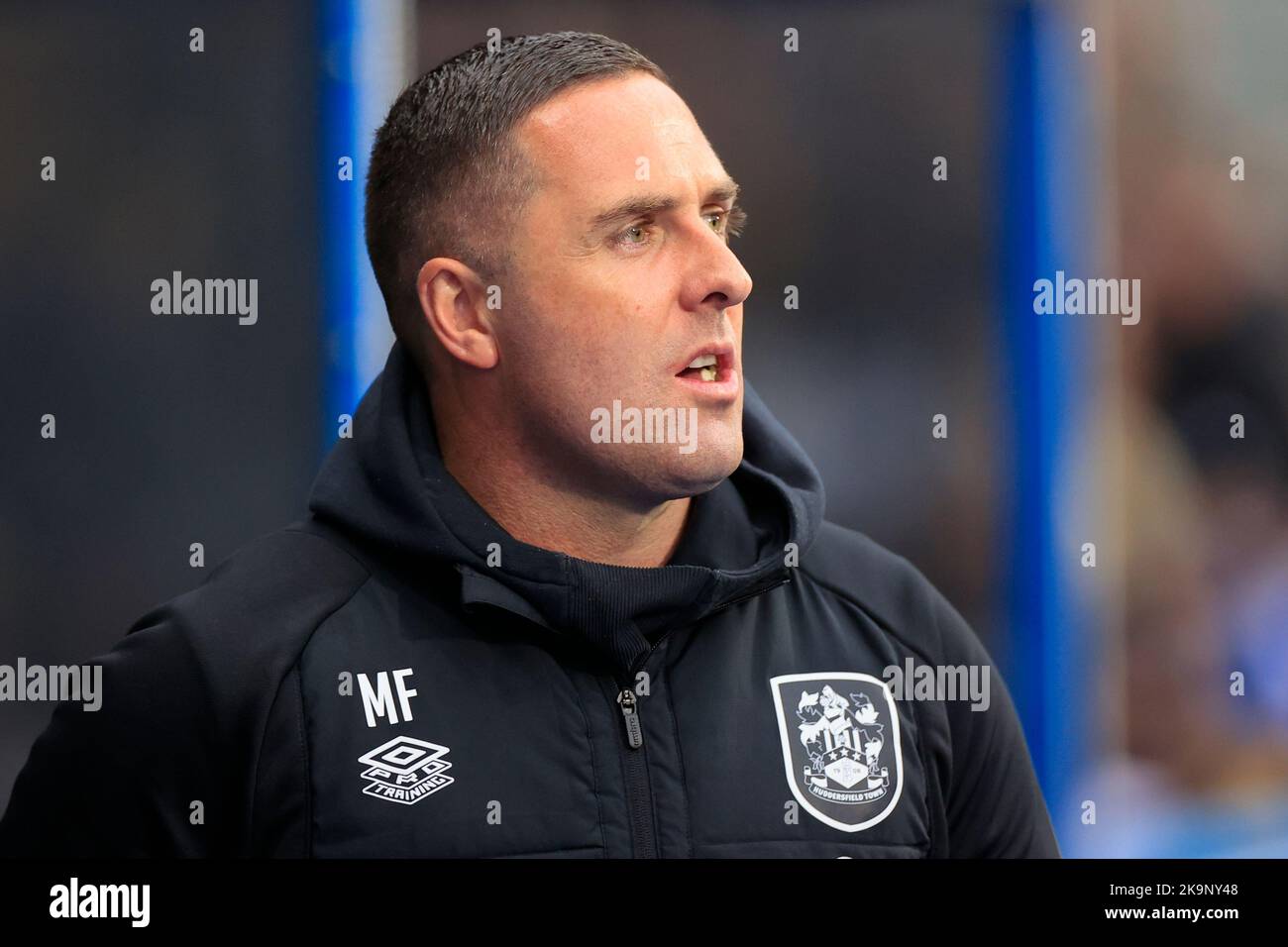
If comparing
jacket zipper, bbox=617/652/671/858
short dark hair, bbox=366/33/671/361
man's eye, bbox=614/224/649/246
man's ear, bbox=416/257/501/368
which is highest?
short dark hair, bbox=366/33/671/361

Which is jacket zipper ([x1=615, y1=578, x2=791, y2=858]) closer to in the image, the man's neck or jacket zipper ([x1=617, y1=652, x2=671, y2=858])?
jacket zipper ([x1=617, y1=652, x2=671, y2=858])

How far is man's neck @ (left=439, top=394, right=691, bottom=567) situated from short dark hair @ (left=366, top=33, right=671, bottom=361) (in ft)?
0.64

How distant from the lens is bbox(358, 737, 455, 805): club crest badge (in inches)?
57.9

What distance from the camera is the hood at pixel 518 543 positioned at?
1.52 meters

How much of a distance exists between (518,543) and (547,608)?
8cm

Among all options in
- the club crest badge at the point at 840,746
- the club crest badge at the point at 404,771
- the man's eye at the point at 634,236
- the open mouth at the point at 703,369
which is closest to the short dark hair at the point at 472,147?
the man's eye at the point at 634,236

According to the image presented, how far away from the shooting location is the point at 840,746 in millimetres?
1603

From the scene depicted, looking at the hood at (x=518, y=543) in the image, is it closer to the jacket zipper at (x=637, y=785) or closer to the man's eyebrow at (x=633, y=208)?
the jacket zipper at (x=637, y=785)

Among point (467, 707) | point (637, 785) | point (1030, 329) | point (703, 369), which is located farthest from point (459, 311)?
point (1030, 329)

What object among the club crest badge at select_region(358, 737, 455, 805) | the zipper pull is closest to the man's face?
the zipper pull

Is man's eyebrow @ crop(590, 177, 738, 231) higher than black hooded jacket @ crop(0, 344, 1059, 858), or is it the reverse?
man's eyebrow @ crop(590, 177, 738, 231)

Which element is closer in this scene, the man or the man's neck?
the man

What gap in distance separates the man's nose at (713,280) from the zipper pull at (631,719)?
1.55ft
